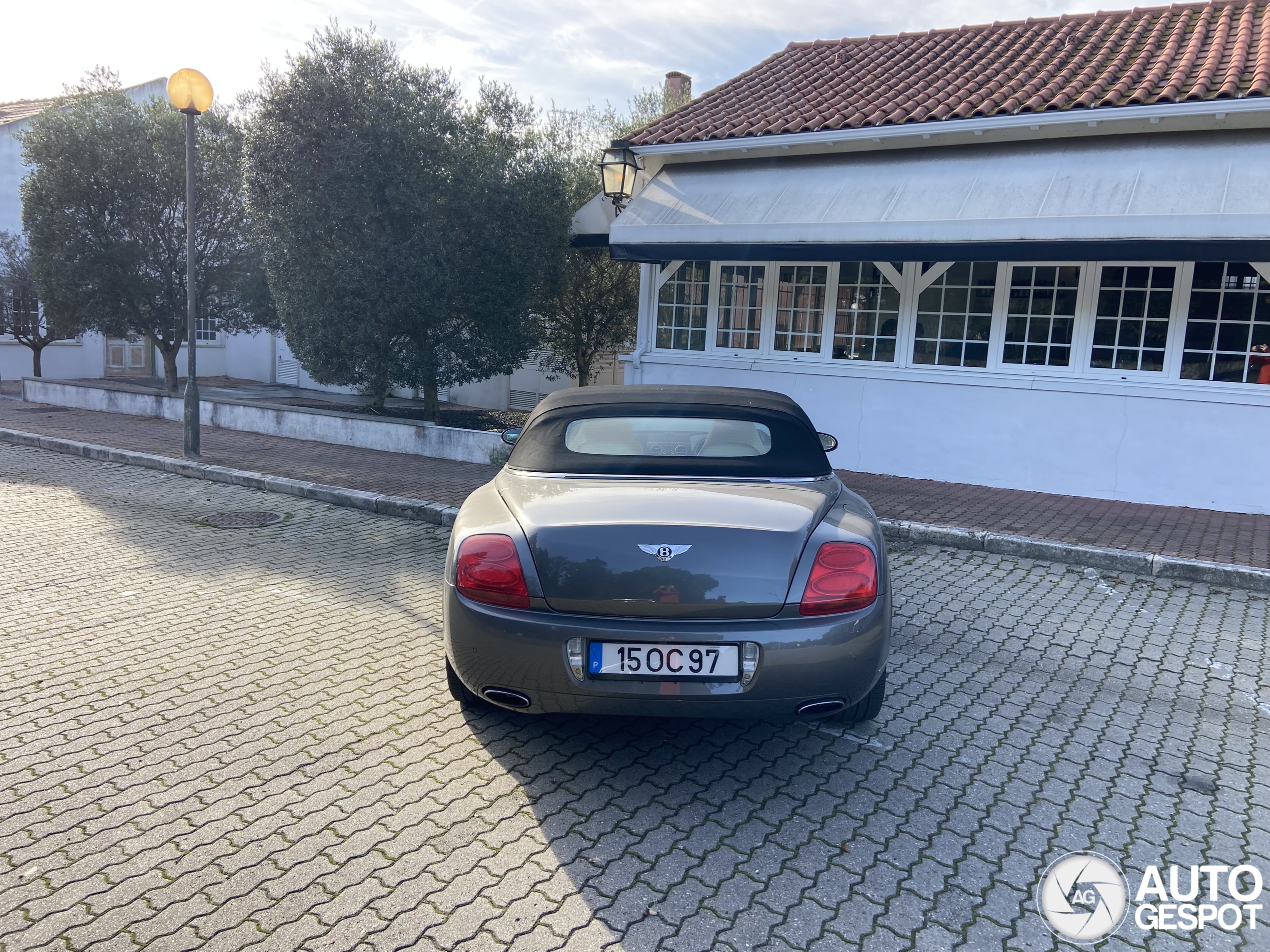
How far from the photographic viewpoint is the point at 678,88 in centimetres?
2177

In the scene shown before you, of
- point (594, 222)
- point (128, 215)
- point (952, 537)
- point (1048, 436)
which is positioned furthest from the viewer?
point (128, 215)

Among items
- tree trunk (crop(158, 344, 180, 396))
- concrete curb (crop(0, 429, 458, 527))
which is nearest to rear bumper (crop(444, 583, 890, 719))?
concrete curb (crop(0, 429, 458, 527))

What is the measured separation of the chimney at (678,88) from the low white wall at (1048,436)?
12598mm

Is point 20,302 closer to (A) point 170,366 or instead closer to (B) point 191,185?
(A) point 170,366

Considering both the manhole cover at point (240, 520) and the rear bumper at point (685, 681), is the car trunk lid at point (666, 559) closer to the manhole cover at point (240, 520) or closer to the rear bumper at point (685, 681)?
the rear bumper at point (685, 681)

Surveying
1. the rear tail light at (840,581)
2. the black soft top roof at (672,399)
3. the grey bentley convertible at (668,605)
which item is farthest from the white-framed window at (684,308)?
the rear tail light at (840,581)

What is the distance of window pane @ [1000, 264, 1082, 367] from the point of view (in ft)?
32.6

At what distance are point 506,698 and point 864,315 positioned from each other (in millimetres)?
9220

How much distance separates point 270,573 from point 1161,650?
5.83 meters

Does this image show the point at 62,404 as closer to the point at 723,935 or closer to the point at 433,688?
the point at 433,688

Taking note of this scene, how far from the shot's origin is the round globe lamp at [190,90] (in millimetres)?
9594

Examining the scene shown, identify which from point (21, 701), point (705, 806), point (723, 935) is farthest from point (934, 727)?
point (21, 701)

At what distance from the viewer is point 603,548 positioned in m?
3.10

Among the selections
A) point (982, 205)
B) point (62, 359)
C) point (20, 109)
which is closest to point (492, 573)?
point (982, 205)
